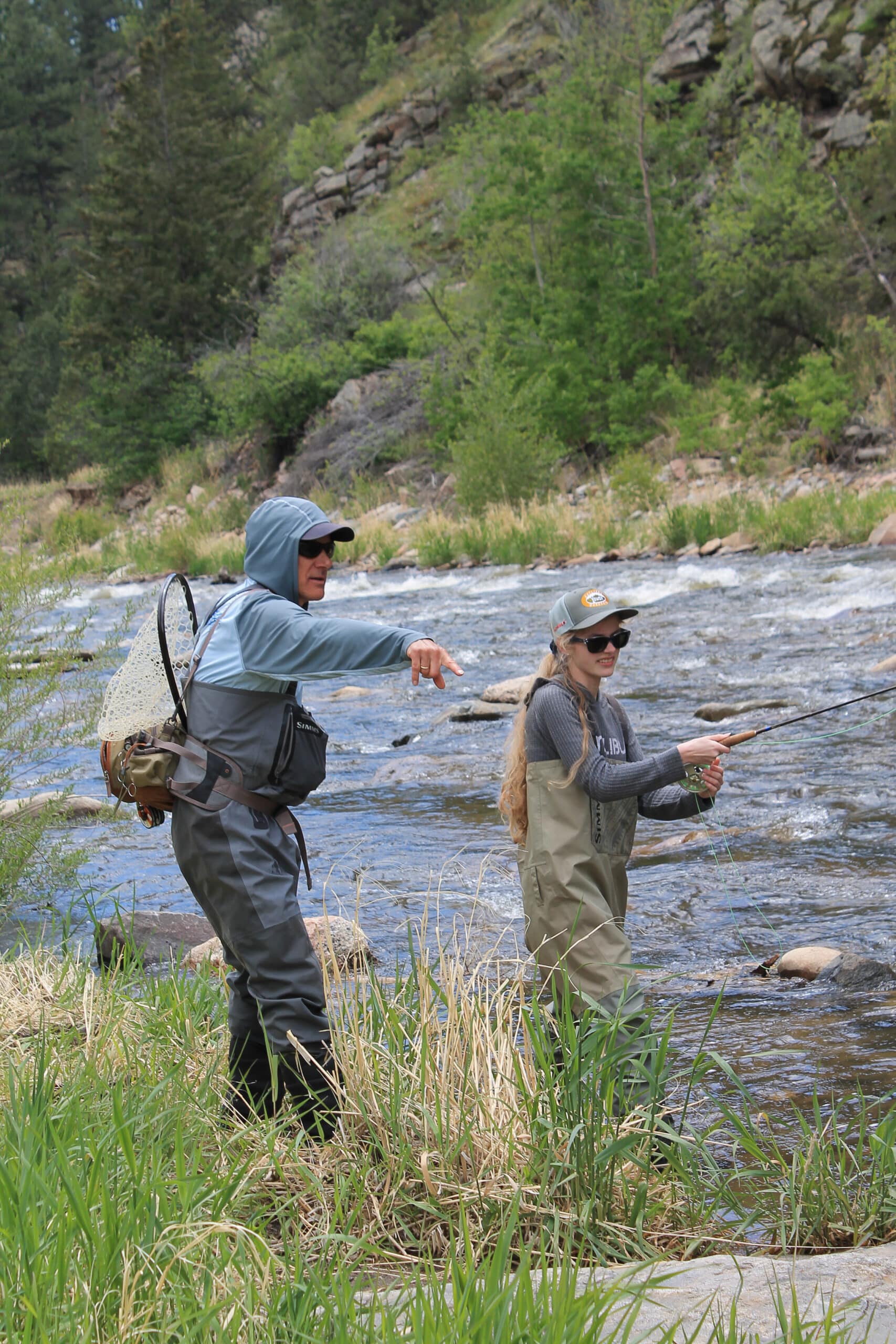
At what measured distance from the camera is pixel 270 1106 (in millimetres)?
3381

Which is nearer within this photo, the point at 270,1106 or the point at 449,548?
the point at 270,1106

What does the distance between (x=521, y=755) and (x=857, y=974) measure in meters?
1.73

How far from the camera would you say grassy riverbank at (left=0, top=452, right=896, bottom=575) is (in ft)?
58.1

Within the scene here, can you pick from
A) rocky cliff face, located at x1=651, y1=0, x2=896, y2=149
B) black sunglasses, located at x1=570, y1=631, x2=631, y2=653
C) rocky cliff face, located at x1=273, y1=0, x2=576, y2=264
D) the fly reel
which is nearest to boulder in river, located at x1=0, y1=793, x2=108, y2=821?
black sunglasses, located at x1=570, y1=631, x2=631, y2=653

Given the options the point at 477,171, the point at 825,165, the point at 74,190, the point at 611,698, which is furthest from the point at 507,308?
the point at 74,190

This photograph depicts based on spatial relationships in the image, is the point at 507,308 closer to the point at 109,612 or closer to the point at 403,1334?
the point at 109,612

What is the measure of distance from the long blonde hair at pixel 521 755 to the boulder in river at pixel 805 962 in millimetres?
1555

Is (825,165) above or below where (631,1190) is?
above

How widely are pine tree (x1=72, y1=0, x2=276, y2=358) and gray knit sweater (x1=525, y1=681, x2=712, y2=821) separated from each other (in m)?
45.0

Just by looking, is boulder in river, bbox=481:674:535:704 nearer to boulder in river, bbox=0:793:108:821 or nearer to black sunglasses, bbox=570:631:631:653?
boulder in river, bbox=0:793:108:821

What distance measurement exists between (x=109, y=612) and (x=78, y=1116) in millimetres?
17675

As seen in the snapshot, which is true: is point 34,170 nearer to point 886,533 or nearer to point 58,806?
point 886,533

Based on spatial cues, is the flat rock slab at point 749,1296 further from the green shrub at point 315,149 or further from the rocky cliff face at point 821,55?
the green shrub at point 315,149

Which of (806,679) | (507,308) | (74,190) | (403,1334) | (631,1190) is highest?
(74,190)
